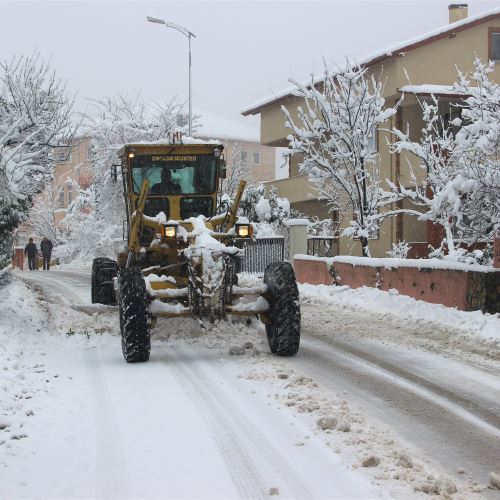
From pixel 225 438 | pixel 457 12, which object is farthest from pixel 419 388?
pixel 457 12

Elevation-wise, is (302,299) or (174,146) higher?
(174,146)

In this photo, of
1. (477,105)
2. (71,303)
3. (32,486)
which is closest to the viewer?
(32,486)

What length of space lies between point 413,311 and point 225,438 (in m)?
7.44

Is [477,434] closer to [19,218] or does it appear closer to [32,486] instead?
[32,486]

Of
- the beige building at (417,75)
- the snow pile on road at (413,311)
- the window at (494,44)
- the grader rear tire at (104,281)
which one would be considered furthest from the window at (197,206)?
the window at (494,44)

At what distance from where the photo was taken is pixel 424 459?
5133 mm

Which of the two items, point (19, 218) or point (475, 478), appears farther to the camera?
point (19, 218)

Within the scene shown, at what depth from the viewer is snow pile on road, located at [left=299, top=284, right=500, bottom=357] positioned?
10.2m

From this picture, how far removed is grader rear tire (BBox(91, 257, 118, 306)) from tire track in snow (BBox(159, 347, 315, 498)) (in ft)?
14.4

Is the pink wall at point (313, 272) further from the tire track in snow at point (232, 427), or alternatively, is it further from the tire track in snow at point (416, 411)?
the tire track in snow at point (232, 427)

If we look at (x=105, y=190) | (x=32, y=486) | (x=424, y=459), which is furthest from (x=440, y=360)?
(x=105, y=190)

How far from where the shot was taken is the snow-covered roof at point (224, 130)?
73.0 meters

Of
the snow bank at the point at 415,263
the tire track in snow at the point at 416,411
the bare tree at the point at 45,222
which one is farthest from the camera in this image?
the bare tree at the point at 45,222

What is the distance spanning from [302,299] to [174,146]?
18.8 ft
